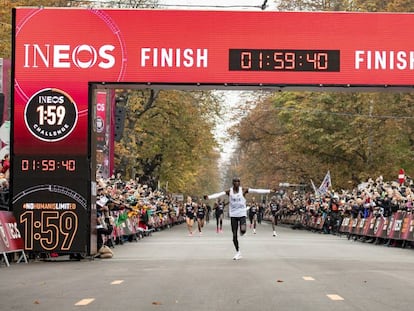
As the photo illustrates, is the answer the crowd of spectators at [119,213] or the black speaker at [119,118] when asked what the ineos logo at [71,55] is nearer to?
the crowd of spectators at [119,213]

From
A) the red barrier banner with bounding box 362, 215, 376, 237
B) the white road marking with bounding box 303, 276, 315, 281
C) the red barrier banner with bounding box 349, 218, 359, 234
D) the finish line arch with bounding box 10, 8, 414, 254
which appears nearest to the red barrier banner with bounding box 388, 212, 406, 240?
the red barrier banner with bounding box 362, 215, 376, 237

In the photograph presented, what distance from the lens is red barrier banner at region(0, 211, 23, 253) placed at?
63.6 ft

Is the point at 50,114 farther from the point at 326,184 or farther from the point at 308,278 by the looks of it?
the point at 326,184

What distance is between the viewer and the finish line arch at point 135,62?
21.3 m

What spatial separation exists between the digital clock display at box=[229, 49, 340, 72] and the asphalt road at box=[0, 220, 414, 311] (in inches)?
188

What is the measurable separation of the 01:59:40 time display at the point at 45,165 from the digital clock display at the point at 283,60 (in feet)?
15.6

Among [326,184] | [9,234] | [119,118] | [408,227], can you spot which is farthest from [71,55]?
[326,184]

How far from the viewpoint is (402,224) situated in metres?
31.5

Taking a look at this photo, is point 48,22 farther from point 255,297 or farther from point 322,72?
point 255,297

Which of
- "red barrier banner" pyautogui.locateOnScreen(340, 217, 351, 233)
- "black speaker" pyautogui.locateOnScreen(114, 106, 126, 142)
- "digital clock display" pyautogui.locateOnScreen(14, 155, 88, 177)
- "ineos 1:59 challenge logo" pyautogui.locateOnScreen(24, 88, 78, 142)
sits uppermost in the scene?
"black speaker" pyautogui.locateOnScreen(114, 106, 126, 142)

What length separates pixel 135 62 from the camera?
2141 centimetres

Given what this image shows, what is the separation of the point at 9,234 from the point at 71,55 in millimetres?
4711

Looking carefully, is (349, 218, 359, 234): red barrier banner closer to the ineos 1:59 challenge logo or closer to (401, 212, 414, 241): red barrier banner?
(401, 212, 414, 241): red barrier banner

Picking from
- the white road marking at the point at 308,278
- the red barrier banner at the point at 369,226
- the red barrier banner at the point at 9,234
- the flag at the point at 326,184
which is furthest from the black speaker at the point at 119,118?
the white road marking at the point at 308,278
